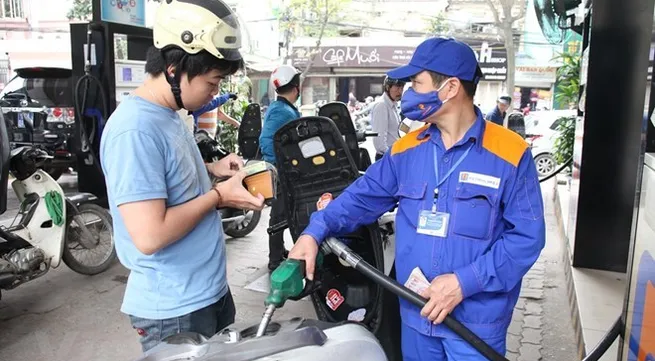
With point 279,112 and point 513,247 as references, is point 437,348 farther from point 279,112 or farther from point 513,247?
point 279,112

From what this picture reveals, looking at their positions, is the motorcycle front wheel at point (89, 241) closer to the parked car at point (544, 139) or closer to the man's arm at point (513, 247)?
the man's arm at point (513, 247)

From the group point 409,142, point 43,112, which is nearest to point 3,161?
point 409,142

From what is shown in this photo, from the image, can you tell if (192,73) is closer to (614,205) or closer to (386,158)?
(386,158)

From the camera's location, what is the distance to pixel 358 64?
25984 mm

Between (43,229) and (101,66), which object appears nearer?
(43,229)

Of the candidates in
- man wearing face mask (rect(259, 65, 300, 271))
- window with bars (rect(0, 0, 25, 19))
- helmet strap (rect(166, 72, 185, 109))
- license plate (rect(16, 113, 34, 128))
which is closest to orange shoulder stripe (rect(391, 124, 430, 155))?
helmet strap (rect(166, 72, 185, 109))

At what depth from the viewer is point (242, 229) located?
6.04 metres

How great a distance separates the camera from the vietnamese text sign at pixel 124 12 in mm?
5602

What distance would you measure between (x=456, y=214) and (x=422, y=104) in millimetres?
376

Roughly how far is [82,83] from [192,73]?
465 cm

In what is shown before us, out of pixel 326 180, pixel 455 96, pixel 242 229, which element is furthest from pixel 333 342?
pixel 242 229

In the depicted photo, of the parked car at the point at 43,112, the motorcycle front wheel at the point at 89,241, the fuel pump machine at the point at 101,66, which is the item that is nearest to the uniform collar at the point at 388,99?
the fuel pump machine at the point at 101,66

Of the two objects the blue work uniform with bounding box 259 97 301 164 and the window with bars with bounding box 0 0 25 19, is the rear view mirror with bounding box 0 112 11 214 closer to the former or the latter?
the blue work uniform with bounding box 259 97 301 164

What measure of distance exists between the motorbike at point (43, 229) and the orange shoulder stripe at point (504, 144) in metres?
3.37
